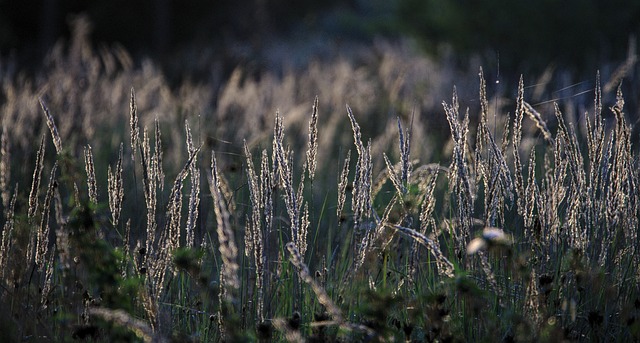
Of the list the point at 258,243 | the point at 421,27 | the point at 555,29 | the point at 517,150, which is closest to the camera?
the point at 258,243

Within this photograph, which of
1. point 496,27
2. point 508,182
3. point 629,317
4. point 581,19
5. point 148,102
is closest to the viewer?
point 629,317

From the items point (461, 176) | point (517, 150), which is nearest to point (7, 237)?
point (461, 176)

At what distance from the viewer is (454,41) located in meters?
11.9

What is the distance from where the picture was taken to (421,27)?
13.1m

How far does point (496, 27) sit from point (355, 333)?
898 centimetres

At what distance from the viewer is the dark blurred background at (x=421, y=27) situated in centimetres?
1002

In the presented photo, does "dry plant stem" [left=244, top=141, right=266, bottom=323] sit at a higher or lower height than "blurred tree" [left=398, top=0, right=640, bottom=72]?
lower

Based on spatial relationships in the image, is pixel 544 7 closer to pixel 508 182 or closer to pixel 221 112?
pixel 221 112

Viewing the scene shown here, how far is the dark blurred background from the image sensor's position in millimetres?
10023

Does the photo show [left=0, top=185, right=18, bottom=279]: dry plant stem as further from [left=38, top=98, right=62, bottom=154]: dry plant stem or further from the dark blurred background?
the dark blurred background

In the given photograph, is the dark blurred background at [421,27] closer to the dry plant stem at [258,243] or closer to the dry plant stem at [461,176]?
the dry plant stem at [461,176]

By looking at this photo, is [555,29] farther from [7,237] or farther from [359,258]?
[7,237]

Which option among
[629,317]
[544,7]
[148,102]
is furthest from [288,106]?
[629,317]

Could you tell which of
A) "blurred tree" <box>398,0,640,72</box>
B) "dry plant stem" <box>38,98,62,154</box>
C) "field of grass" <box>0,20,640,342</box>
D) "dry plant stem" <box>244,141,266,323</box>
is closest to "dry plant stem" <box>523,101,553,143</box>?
"field of grass" <box>0,20,640,342</box>
